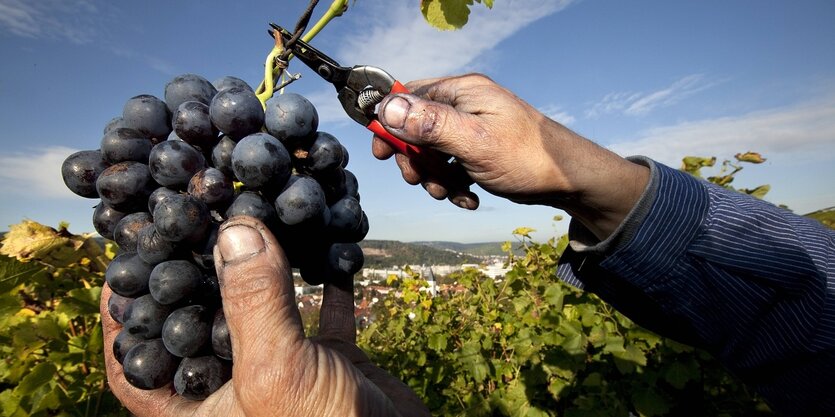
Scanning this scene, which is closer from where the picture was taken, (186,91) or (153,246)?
(153,246)

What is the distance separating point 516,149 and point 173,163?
108 centimetres

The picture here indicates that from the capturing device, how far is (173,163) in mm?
1351

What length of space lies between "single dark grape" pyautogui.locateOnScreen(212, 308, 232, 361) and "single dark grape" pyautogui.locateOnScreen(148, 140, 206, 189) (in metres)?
0.45

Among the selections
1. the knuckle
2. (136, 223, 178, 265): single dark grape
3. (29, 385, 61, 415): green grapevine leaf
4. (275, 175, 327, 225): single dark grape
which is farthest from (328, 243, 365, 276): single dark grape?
(29, 385, 61, 415): green grapevine leaf

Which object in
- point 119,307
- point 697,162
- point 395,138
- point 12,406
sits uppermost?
point 697,162

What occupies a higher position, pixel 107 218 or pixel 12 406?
pixel 107 218

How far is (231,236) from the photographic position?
1.21m

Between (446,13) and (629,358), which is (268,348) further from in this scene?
(629,358)

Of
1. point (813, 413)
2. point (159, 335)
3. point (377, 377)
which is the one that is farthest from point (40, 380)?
point (813, 413)

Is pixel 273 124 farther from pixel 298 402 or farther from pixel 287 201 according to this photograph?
pixel 298 402

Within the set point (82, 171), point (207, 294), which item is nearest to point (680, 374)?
point (207, 294)

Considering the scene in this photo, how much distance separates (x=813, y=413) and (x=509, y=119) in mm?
1654

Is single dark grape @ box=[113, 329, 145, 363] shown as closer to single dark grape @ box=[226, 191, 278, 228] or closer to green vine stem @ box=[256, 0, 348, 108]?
single dark grape @ box=[226, 191, 278, 228]

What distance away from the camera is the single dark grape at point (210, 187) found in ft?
4.37
